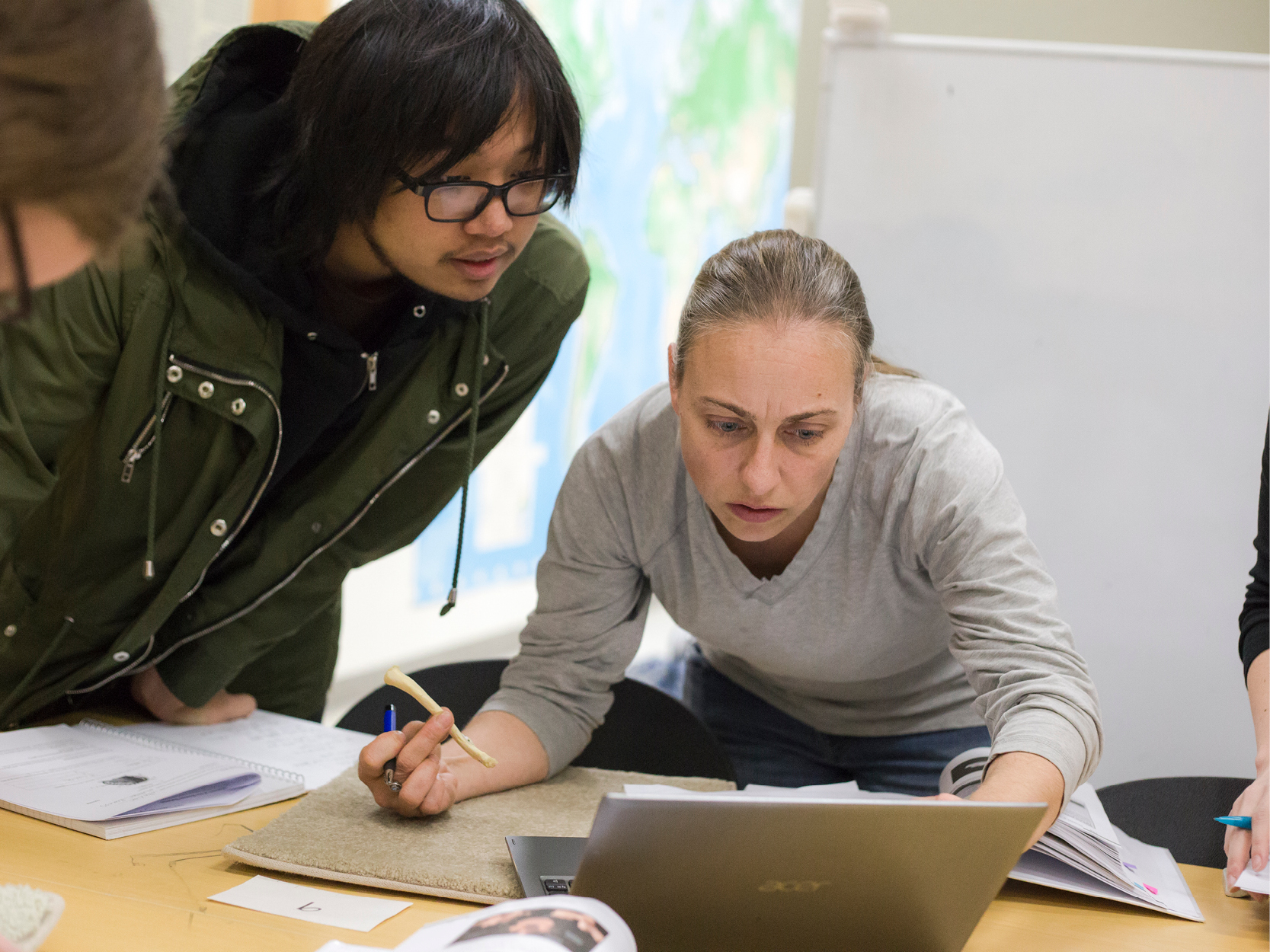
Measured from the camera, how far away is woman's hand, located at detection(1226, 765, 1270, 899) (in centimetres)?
106

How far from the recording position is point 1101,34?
268cm

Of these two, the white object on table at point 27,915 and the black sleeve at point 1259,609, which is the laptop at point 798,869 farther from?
the black sleeve at point 1259,609

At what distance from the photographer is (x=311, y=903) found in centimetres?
94

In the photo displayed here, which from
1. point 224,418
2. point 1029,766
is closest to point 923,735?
point 1029,766

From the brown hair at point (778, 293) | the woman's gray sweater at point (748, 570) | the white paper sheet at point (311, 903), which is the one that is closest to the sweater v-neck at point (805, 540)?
the woman's gray sweater at point (748, 570)

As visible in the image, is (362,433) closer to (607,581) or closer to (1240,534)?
(607,581)

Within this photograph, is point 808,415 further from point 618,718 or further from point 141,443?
point 141,443

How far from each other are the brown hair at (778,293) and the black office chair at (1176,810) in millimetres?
617

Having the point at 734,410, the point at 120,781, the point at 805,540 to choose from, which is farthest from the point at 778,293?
the point at 120,781

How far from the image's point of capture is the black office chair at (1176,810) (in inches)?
50.6

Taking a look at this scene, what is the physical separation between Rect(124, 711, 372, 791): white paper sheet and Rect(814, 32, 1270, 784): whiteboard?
1151mm

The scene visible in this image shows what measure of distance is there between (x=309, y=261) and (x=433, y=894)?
730mm

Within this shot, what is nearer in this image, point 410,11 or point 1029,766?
point 1029,766

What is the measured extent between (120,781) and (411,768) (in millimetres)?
311
